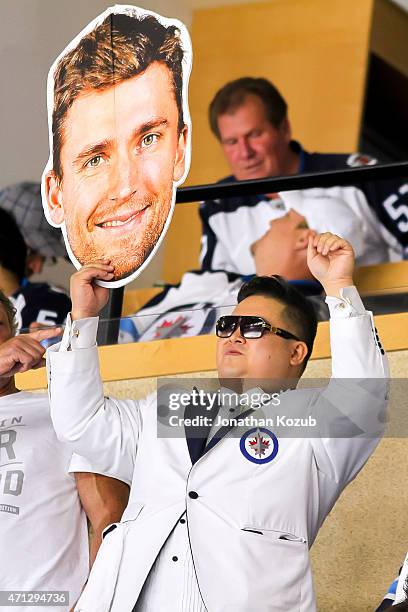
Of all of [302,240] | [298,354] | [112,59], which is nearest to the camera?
[298,354]

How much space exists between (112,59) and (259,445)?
0.87m

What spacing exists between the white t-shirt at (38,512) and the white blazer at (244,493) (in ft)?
0.74

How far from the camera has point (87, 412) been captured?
2.38m

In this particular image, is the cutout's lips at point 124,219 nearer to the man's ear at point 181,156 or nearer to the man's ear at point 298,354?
the man's ear at point 181,156

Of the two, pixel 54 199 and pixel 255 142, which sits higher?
pixel 255 142

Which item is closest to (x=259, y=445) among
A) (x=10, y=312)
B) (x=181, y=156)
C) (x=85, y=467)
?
(x=85, y=467)

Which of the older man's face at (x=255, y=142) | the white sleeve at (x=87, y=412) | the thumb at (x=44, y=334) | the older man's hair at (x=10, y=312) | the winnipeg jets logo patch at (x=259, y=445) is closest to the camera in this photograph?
the winnipeg jets logo patch at (x=259, y=445)

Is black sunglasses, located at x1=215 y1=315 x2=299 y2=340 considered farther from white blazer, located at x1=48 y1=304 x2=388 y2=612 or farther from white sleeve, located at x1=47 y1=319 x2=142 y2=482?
white sleeve, located at x1=47 y1=319 x2=142 y2=482

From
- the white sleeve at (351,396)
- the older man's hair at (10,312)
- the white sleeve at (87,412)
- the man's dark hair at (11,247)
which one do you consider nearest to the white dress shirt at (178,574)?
the white sleeve at (351,396)

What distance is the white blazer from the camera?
6.99 feet

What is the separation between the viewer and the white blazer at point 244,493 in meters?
2.13

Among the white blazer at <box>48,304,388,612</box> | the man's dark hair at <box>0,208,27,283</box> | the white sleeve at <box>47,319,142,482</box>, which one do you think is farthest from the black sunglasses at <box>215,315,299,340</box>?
the man's dark hair at <box>0,208,27,283</box>

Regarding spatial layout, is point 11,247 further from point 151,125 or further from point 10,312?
point 151,125

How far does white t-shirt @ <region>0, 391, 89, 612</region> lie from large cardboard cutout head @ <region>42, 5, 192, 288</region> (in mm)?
362
